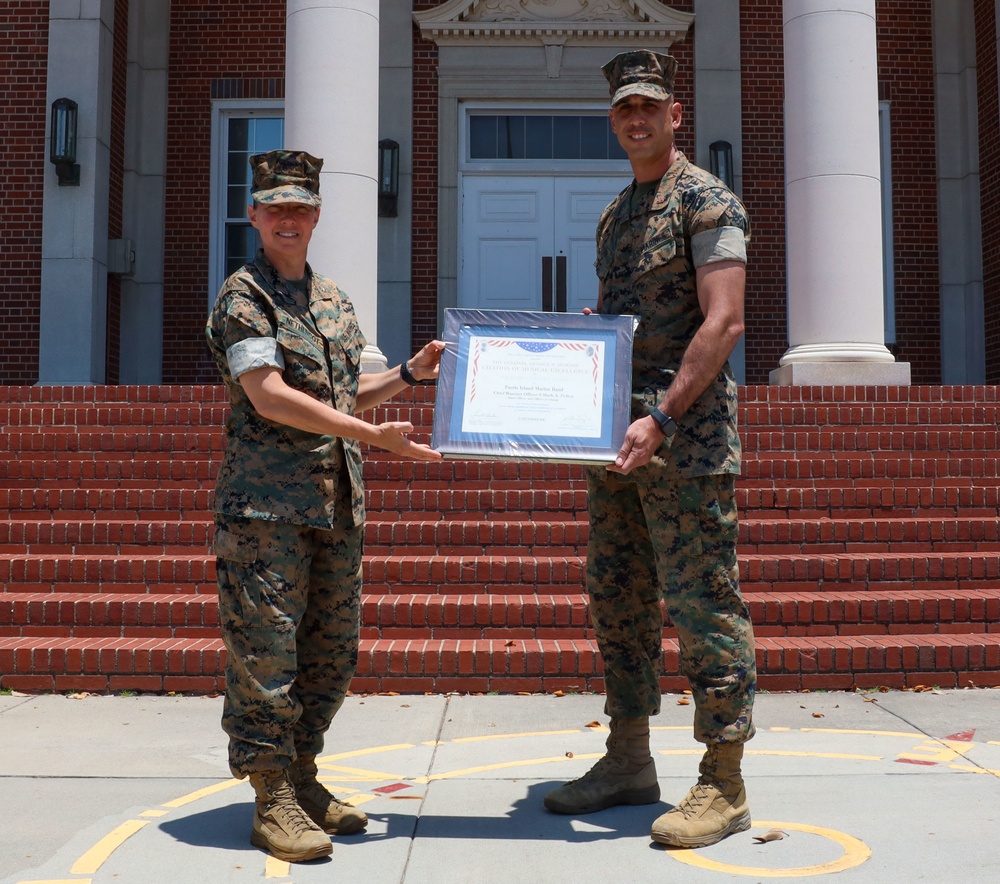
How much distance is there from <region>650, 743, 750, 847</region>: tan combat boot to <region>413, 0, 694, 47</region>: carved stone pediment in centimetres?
1129

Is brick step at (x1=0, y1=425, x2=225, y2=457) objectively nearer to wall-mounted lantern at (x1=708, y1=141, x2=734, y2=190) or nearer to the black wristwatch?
the black wristwatch

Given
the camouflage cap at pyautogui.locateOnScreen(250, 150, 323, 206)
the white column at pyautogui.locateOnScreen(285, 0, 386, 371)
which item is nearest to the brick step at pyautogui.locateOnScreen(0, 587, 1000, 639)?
the camouflage cap at pyautogui.locateOnScreen(250, 150, 323, 206)

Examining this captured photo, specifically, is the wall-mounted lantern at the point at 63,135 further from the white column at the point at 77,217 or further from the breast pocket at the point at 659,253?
the breast pocket at the point at 659,253

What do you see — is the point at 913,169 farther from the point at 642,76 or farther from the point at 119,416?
the point at 642,76

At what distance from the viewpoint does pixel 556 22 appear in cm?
1329

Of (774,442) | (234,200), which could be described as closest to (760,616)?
(774,442)

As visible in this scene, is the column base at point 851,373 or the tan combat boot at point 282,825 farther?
the column base at point 851,373

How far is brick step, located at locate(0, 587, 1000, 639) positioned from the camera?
20.2 ft

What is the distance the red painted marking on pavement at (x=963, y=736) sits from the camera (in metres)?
4.78

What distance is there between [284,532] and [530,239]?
1057 centimetres

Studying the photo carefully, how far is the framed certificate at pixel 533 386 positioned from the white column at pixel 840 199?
625 centimetres

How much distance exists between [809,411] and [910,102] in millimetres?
7211

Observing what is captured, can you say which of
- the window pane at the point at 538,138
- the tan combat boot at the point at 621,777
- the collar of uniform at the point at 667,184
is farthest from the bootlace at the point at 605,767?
the window pane at the point at 538,138

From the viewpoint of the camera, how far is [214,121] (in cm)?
1348
